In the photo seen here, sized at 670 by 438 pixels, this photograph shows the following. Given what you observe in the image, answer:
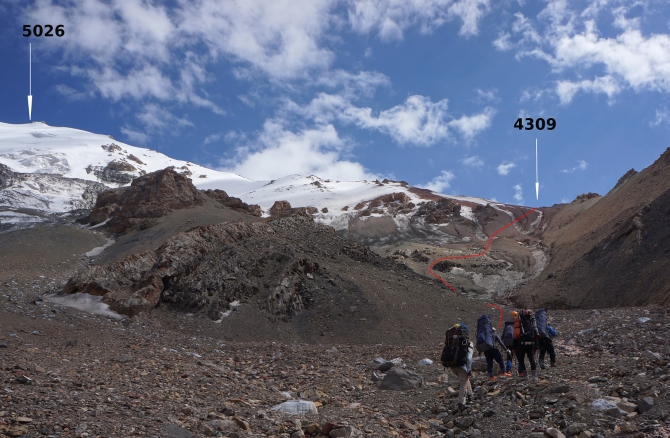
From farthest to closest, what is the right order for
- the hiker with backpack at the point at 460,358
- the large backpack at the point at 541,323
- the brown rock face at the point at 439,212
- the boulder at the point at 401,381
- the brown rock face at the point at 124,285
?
the brown rock face at the point at 439,212 → the brown rock face at the point at 124,285 → the large backpack at the point at 541,323 → the boulder at the point at 401,381 → the hiker with backpack at the point at 460,358

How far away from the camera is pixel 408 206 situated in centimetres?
8375

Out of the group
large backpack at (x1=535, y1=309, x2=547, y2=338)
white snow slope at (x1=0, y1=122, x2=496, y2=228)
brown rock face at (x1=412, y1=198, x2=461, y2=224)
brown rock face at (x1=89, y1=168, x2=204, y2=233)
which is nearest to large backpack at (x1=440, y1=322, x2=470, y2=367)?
large backpack at (x1=535, y1=309, x2=547, y2=338)

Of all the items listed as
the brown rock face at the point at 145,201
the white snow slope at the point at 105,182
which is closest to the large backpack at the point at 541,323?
the brown rock face at the point at 145,201

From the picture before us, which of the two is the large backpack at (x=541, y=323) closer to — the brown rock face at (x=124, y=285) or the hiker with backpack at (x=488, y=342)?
the hiker with backpack at (x=488, y=342)

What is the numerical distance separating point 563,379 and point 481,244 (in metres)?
53.7

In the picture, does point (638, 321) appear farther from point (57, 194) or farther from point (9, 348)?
point (57, 194)

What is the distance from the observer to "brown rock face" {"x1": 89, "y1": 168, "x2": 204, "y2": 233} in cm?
4578

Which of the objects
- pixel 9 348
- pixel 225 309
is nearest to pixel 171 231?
pixel 225 309

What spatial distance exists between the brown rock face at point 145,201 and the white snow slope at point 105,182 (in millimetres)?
26697

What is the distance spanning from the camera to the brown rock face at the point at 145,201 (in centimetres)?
4578

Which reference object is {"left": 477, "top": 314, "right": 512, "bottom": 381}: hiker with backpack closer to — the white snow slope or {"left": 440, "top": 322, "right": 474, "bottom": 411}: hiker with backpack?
{"left": 440, "top": 322, "right": 474, "bottom": 411}: hiker with backpack

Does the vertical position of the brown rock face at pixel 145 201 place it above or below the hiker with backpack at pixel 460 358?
above

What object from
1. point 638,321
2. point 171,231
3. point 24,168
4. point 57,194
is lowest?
point 638,321

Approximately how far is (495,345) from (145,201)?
45.5 meters
